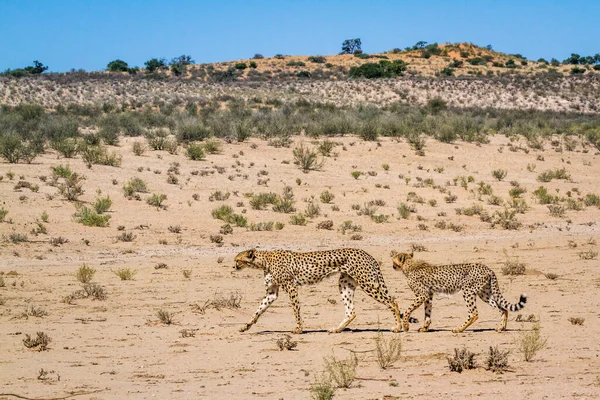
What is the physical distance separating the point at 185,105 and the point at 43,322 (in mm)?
42616

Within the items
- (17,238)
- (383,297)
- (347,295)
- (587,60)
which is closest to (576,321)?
(383,297)

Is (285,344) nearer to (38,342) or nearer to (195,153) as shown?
(38,342)

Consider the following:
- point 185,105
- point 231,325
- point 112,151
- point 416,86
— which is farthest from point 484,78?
point 231,325

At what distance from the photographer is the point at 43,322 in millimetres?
13484

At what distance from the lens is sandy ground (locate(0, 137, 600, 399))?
31.8 feet

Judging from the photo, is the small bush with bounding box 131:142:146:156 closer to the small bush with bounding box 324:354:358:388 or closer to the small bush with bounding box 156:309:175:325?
the small bush with bounding box 156:309:175:325

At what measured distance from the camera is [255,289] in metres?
17.0

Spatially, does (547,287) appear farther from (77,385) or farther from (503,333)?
(77,385)

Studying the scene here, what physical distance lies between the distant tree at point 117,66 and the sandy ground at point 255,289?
53.0 metres

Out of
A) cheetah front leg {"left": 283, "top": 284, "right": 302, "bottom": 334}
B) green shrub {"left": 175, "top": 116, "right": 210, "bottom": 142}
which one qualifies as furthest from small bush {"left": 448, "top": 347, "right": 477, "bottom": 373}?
green shrub {"left": 175, "top": 116, "right": 210, "bottom": 142}

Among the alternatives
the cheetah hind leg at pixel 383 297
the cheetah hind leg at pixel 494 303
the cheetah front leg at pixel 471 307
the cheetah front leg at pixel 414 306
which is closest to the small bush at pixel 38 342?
the cheetah hind leg at pixel 383 297

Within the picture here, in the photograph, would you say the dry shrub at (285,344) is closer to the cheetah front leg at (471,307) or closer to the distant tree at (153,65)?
the cheetah front leg at (471,307)

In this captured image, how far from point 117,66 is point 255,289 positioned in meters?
72.8

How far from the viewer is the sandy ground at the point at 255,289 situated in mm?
9688
